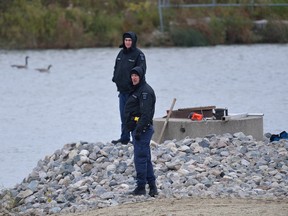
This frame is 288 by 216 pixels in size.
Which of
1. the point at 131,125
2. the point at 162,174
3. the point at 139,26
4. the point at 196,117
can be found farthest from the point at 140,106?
the point at 139,26

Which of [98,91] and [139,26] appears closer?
[98,91]

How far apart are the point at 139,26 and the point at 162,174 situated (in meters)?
41.1

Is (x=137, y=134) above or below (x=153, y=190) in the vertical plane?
above

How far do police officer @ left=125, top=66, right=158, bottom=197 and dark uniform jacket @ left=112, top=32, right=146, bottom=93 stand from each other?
81.3 inches

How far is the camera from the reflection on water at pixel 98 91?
2394 centimetres

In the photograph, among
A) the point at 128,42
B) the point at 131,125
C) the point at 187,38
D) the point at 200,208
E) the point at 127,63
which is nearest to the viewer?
the point at 200,208

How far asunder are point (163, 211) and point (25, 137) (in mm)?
12806

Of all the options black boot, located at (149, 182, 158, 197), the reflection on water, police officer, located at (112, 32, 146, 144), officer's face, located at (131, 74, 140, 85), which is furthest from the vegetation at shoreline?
officer's face, located at (131, 74, 140, 85)

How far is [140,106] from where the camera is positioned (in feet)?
42.3

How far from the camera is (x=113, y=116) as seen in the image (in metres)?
28.2

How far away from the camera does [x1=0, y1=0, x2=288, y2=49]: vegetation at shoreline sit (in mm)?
53250

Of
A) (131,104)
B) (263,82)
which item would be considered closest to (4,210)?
(131,104)

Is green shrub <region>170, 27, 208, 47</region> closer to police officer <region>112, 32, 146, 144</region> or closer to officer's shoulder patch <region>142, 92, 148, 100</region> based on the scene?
police officer <region>112, 32, 146, 144</region>

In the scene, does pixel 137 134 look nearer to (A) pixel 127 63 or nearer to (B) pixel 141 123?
(B) pixel 141 123
